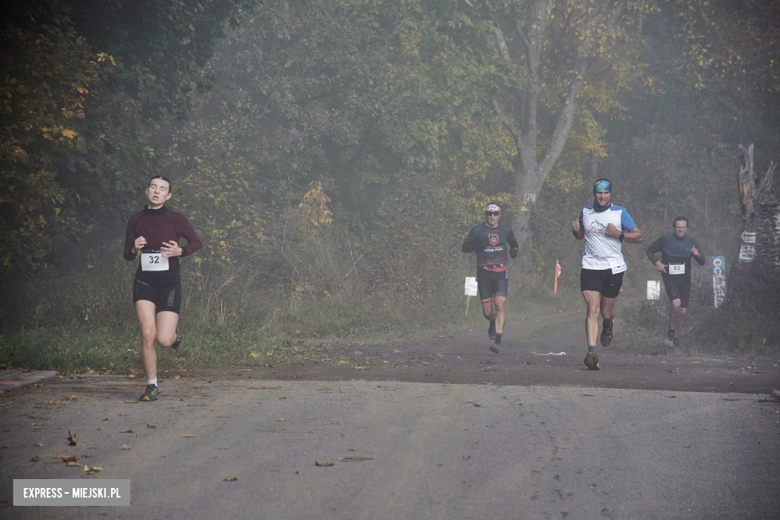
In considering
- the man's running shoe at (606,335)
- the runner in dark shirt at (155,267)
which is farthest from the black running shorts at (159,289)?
the man's running shoe at (606,335)

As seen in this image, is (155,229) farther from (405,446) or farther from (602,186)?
(602,186)

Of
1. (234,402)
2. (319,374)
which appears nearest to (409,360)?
(319,374)

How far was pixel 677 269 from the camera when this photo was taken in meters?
14.1

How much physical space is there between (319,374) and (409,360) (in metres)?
2.61

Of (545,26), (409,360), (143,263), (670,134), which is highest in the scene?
(545,26)

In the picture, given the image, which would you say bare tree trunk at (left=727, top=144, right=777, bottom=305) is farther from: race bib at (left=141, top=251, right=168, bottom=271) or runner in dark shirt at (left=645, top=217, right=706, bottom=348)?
race bib at (left=141, top=251, right=168, bottom=271)

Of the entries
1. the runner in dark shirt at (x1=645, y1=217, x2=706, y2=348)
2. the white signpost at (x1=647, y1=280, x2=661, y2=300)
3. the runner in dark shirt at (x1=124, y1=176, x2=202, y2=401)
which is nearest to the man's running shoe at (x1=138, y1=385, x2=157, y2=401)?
the runner in dark shirt at (x1=124, y1=176, x2=202, y2=401)

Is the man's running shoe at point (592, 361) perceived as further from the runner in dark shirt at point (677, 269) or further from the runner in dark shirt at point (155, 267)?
the runner in dark shirt at point (155, 267)

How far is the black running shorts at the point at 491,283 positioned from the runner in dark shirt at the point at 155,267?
692cm

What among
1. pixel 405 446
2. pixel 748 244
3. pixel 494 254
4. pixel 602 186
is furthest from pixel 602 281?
pixel 405 446

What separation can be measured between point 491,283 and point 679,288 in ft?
11.5

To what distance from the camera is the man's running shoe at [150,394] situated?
23.2 feet

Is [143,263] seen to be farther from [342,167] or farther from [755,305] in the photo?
[342,167]

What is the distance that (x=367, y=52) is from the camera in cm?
2519
